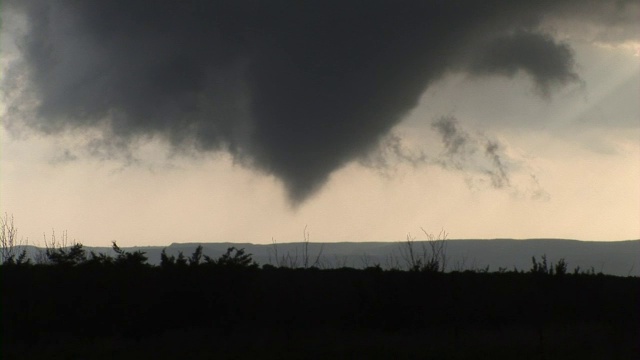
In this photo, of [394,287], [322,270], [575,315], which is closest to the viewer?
[394,287]

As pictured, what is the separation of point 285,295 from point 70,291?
392 inches

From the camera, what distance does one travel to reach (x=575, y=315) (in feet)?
126

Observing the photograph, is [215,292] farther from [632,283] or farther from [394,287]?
[632,283]

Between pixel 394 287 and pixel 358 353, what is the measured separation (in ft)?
26.7

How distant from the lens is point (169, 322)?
105ft

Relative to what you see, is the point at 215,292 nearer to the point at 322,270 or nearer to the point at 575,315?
the point at 322,270

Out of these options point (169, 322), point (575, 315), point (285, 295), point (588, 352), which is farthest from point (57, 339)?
point (575, 315)

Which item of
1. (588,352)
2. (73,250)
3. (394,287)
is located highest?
(73,250)

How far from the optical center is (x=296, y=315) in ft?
118

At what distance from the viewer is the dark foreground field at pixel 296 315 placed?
2831 centimetres

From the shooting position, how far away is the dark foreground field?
28312mm

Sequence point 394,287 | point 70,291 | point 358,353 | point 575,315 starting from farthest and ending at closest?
point 575,315 → point 394,287 → point 70,291 → point 358,353

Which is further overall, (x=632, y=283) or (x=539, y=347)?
(x=632, y=283)

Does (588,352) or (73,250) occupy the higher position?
(73,250)
